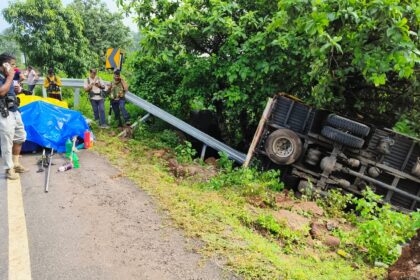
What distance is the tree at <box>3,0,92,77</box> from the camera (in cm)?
1559

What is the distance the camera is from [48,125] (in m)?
6.39

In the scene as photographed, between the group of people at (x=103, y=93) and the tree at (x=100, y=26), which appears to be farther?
the tree at (x=100, y=26)

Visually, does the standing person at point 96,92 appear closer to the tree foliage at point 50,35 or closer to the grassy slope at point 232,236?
the grassy slope at point 232,236

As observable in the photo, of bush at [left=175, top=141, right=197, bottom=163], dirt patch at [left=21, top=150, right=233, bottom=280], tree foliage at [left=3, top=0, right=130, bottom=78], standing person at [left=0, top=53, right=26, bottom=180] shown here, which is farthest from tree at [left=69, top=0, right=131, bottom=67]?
dirt patch at [left=21, top=150, right=233, bottom=280]

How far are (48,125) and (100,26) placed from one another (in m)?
23.6

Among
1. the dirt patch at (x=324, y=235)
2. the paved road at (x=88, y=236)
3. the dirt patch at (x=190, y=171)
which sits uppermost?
the dirt patch at (x=324, y=235)

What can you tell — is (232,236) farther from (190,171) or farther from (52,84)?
(52,84)

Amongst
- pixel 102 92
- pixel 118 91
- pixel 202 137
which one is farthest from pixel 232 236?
pixel 102 92

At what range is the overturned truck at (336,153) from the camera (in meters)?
6.34

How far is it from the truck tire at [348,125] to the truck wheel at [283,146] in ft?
2.51

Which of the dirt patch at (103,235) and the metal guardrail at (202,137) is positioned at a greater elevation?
the metal guardrail at (202,137)

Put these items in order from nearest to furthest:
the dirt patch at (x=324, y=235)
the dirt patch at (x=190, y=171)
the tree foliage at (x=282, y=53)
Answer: the dirt patch at (x=324, y=235)
the tree foliage at (x=282, y=53)
the dirt patch at (x=190, y=171)

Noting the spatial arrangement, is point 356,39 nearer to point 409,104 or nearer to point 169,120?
point 409,104

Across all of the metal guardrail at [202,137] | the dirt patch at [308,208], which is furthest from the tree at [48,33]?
the dirt patch at [308,208]
